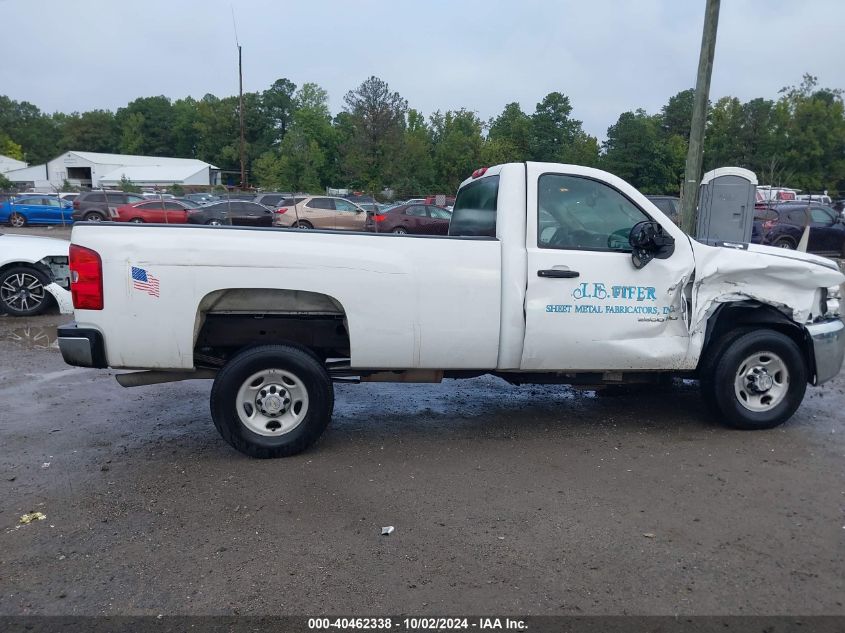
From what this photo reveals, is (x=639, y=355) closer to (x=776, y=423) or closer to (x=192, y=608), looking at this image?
(x=776, y=423)

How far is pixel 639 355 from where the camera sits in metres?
5.21

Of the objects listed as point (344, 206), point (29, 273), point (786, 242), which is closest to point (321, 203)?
point (344, 206)

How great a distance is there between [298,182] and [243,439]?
62.0 metres

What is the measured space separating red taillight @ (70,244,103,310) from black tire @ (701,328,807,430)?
14.6ft

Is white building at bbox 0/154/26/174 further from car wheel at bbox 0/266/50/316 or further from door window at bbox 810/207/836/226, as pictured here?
door window at bbox 810/207/836/226

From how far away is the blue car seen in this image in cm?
3122

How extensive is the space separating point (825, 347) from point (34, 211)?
110 ft

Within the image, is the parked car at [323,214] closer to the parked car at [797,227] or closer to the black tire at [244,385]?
the parked car at [797,227]

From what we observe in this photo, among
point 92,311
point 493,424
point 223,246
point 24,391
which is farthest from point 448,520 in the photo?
point 24,391

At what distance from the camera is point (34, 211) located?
3142 cm

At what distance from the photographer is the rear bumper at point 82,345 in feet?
15.0

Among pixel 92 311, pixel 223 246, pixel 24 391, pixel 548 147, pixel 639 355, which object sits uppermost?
pixel 548 147

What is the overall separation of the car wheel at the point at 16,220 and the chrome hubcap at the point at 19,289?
81.2ft

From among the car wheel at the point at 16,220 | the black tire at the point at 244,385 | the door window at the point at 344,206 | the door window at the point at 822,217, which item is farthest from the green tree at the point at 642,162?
the black tire at the point at 244,385
